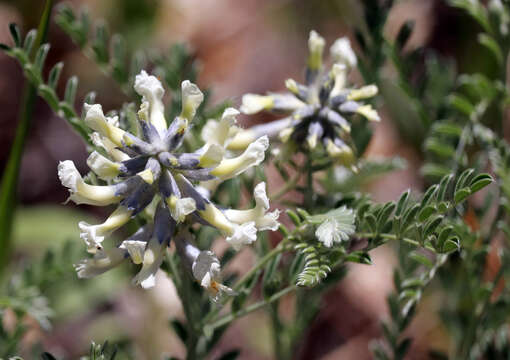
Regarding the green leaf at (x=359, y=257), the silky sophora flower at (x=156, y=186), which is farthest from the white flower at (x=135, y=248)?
the green leaf at (x=359, y=257)

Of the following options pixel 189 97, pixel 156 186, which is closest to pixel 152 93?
pixel 189 97

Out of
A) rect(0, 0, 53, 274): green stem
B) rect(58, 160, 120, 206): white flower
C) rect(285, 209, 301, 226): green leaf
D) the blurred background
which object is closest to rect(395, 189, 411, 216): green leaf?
rect(285, 209, 301, 226): green leaf

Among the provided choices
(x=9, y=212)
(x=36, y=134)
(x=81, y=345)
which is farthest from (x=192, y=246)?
(x=36, y=134)

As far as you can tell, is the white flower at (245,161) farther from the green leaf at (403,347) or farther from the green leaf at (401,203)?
the green leaf at (403,347)

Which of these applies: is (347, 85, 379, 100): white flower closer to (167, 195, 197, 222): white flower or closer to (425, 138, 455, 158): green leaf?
(425, 138, 455, 158): green leaf

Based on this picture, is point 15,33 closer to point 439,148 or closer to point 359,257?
point 359,257
